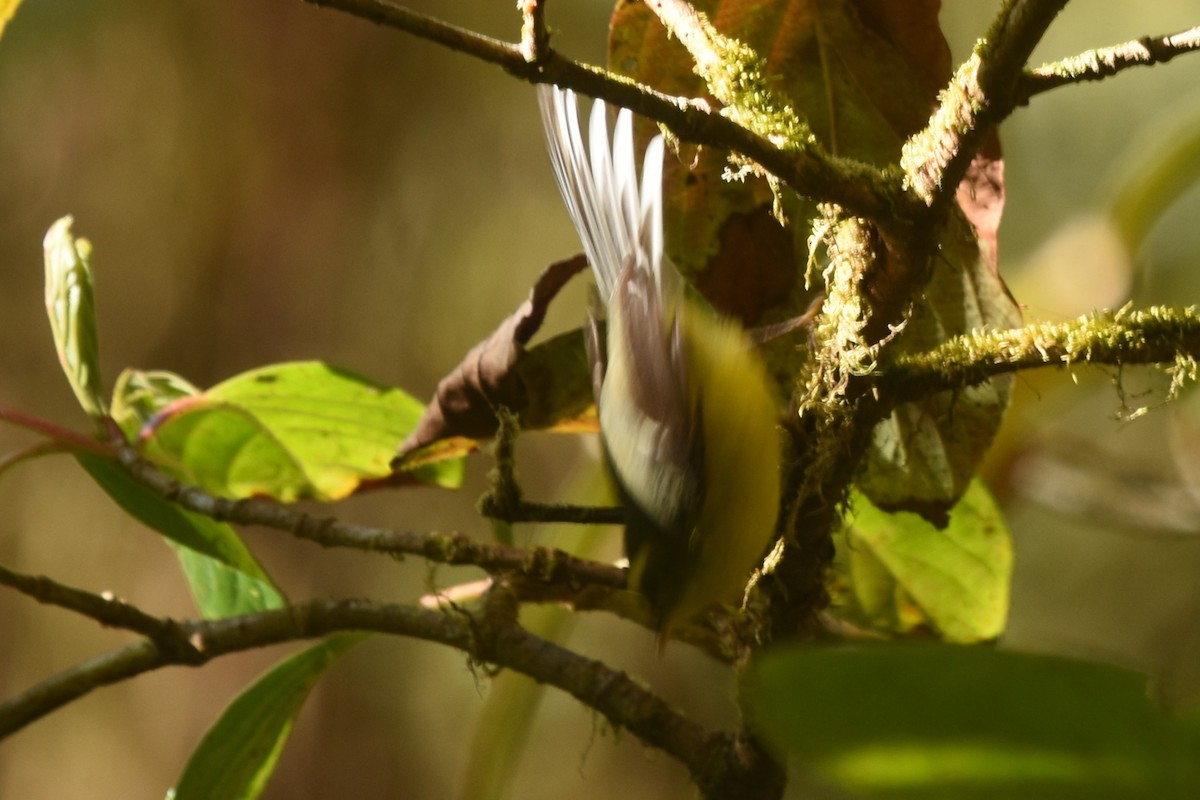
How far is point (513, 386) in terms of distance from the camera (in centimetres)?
75

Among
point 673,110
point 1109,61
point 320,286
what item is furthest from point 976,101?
point 320,286

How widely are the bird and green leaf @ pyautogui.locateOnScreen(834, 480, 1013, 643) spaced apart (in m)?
0.18

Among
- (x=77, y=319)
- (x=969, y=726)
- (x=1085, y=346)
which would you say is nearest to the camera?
(x=969, y=726)

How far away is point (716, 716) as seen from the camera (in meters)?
2.28

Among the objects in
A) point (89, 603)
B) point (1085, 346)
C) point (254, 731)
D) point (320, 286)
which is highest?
point (320, 286)

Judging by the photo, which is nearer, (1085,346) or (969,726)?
(969,726)

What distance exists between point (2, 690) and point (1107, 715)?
262 centimetres

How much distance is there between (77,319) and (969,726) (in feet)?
2.37

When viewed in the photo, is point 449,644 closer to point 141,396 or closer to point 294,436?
point 294,436

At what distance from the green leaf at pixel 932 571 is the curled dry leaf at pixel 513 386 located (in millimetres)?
270

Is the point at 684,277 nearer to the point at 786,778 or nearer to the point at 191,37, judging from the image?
the point at 786,778

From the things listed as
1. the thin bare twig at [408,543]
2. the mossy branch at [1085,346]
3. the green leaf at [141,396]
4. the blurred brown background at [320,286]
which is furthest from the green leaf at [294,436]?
the blurred brown background at [320,286]

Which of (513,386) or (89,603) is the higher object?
(513,386)

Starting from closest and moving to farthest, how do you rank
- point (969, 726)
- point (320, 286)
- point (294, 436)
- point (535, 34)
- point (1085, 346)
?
point (969, 726) < point (535, 34) < point (1085, 346) < point (294, 436) < point (320, 286)
